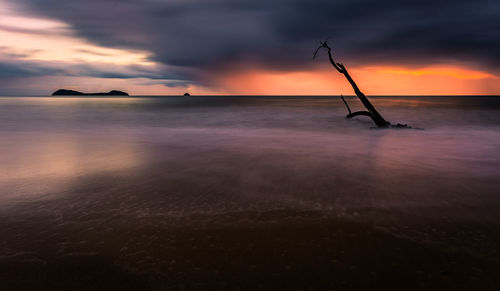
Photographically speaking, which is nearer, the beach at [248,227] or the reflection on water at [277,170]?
the beach at [248,227]

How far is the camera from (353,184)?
6.98 m

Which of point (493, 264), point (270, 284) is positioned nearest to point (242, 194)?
point (270, 284)

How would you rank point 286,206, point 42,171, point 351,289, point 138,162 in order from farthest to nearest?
point 138,162, point 42,171, point 286,206, point 351,289

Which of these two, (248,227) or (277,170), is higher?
(277,170)

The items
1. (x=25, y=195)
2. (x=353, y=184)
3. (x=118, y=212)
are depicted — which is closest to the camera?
(x=118, y=212)

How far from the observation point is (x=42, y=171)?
26.6 feet

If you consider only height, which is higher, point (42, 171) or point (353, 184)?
point (353, 184)

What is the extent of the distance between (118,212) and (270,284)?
321 cm

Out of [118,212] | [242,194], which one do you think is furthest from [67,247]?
[242,194]

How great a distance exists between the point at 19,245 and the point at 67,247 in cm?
68

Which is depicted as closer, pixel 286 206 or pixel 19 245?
pixel 19 245

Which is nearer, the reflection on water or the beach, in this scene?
the beach

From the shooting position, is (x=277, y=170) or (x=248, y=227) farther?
(x=277, y=170)

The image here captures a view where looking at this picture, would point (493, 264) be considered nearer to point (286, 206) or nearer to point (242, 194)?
point (286, 206)
